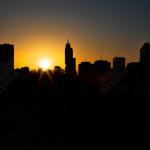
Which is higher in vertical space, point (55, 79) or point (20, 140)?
point (55, 79)

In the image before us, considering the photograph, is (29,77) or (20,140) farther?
(29,77)

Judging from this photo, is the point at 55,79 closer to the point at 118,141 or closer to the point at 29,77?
the point at 29,77

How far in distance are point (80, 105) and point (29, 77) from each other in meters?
66.3

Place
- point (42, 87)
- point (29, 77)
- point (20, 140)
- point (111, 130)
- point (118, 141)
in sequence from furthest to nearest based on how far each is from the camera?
point (29, 77) → point (42, 87) → point (20, 140) → point (111, 130) → point (118, 141)

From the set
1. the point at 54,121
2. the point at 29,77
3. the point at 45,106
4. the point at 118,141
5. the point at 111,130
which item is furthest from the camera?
the point at 29,77

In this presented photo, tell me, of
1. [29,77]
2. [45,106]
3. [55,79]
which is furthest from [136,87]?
[29,77]

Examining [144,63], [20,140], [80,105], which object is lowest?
[20,140]

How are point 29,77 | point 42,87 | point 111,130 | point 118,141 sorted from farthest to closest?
1. point 29,77
2. point 42,87
3. point 111,130
4. point 118,141

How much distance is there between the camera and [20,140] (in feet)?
149

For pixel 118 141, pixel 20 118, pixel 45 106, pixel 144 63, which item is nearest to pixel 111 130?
pixel 118 141

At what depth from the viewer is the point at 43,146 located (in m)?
40.5

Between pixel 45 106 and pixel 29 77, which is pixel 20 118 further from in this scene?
pixel 29 77

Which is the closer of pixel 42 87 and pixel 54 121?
pixel 54 121

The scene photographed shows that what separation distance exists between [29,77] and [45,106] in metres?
37.0
